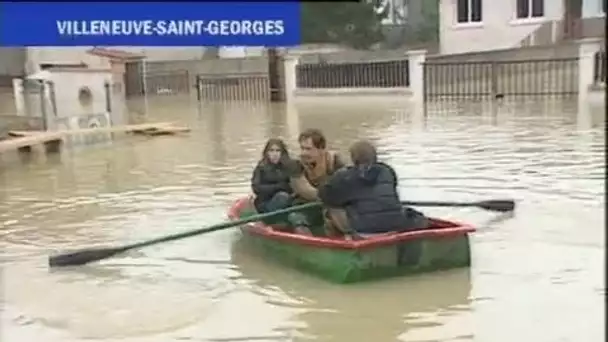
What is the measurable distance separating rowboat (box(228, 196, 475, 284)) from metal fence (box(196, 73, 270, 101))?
1087 inches

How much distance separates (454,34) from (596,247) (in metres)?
31.6

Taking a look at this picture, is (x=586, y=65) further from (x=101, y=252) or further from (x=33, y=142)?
(x=101, y=252)

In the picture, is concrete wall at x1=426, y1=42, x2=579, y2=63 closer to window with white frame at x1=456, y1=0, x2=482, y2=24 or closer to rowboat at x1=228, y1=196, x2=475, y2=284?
window with white frame at x1=456, y1=0, x2=482, y2=24

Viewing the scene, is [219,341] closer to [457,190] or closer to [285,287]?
[285,287]

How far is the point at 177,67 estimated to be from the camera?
1693 inches

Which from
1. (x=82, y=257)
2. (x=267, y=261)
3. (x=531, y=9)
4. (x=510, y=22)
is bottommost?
(x=267, y=261)

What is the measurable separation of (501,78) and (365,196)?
24.1 meters

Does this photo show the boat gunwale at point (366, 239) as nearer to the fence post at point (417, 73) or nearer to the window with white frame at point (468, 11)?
the fence post at point (417, 73)

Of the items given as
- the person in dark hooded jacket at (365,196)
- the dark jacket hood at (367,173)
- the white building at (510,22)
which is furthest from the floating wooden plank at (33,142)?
the white building at (510,22)

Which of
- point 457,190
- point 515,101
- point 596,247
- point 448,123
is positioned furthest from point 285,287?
point 515,101

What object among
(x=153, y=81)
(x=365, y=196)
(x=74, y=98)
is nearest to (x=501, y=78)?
(x=74, y=98)

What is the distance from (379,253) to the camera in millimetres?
7402

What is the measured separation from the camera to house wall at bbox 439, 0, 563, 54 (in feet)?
121

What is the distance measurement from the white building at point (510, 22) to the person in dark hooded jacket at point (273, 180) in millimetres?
27453
